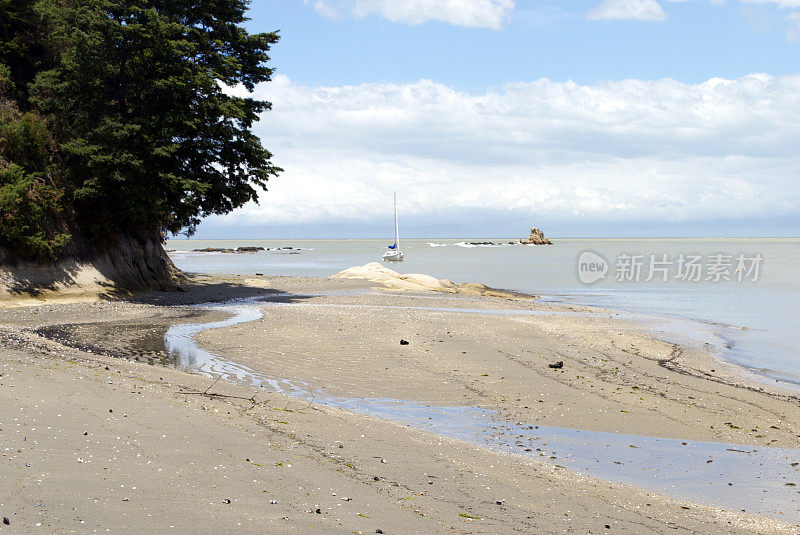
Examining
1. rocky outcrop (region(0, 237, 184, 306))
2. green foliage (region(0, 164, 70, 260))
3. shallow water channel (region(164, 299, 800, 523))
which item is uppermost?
green foliage (region(0, 164, 70, 260))

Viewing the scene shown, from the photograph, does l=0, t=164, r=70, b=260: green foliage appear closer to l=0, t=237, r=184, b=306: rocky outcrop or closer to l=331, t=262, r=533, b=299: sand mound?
l=0, t=237, r=184, b=306: rocky outcrop

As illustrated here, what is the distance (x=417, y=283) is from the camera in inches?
1692

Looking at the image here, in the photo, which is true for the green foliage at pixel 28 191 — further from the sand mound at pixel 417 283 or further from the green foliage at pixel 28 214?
the sand mound at pixel 417 283

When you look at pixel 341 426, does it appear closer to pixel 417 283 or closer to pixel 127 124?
pixel 127 124

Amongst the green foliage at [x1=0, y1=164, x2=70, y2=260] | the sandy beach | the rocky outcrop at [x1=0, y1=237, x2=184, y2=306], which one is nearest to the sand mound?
the rocky outcrop at [x1=0, y1=237, x2=184, y2=306]

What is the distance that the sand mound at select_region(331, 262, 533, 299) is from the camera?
39.6 metres

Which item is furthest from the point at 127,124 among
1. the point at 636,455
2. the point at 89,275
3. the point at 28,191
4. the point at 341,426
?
the point at 636,455

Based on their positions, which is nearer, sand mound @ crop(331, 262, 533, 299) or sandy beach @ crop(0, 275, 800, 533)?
sandy beach @ crop(0, 275, 800, 533)

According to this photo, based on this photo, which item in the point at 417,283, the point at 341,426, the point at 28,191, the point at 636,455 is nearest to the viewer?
the point at 636,455

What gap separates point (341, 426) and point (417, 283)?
111 feet

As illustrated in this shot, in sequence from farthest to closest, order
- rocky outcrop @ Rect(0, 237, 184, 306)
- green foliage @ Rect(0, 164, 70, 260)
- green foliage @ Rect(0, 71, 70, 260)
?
rocky outcrop @ Rect(0, 237, 184, 306) → green foliage @ Rect(0, 71, 70, 260) → green foliage @ Rect(0, 164, 70, 260)

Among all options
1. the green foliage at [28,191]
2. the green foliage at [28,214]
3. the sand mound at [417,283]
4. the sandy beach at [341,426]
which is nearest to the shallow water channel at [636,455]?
the sandy beach at [341,426]

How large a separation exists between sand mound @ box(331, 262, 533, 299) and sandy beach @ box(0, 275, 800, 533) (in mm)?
19411

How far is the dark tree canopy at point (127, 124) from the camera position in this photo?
25266mm
